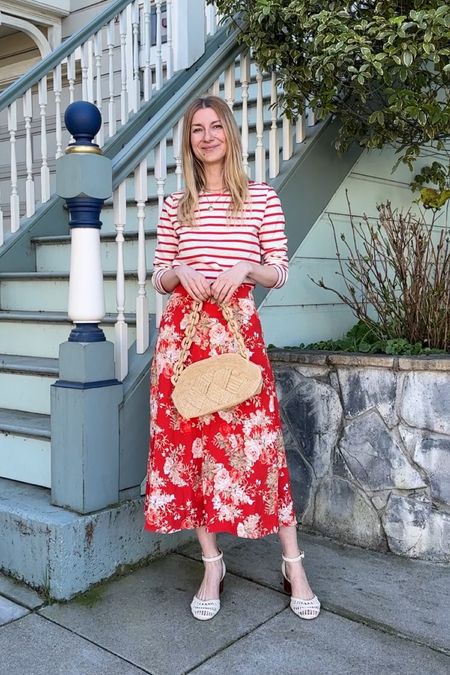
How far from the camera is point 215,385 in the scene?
6.56 feet

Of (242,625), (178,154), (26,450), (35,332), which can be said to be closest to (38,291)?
(35,332)

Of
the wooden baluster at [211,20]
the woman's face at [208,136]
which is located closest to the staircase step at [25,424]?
the woman's face at [208,136]

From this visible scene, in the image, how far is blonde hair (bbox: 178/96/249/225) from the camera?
2.09 meters

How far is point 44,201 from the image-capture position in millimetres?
4191

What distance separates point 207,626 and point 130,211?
8.48 feet

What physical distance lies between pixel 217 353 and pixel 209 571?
75cm

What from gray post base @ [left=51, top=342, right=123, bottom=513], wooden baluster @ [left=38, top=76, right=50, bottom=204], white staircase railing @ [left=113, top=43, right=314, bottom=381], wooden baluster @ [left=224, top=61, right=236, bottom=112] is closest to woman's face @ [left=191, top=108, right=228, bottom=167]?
white staircase railing @ [left=113, top=43, right=314, bottom=381]

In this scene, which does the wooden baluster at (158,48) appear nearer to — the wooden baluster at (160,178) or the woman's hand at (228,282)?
the wooden baluster at (160,178)

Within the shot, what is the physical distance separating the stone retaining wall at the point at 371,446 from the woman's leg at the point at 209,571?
0.78 m

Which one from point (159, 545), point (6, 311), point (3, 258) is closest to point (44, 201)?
point (3, 258)

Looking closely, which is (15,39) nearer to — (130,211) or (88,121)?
(130,211)

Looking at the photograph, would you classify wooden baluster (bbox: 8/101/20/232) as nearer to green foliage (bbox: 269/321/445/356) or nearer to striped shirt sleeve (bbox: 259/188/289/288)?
green foliage (bbox: 269/321/445/356)

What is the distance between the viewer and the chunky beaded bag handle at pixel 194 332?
2084 mm

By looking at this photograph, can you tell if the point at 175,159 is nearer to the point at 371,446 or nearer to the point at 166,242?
the point at 166,242
